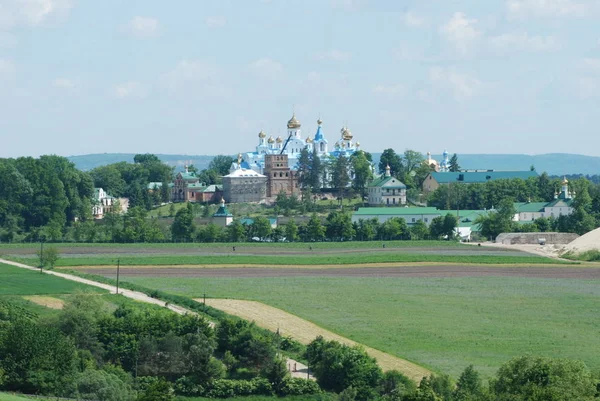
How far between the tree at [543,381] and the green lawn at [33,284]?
24.8 metres

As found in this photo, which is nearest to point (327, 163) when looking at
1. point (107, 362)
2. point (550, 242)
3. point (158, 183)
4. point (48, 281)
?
point (158, 183)

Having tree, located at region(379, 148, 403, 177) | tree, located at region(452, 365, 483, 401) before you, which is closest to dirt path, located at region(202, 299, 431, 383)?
tree, located at region(452, 365, 483, 401)

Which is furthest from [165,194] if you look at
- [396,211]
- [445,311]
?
[445,311]

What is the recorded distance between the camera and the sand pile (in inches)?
3457

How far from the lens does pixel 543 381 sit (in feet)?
115

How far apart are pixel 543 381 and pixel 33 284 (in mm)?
31841

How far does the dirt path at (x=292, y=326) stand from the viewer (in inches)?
1655

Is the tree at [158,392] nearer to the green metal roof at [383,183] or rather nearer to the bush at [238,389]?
the bush at [238,389]

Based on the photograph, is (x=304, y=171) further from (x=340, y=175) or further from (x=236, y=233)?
(x=236, y=233)

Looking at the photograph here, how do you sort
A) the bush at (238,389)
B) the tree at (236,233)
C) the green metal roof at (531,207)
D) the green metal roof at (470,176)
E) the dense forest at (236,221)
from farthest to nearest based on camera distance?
1. the green metal roof at (470,176)
2. the green metal roof at (531,207)
3. the dense forest at (236,221)
4. the tree at (236,233)
5. the bush at (238,389)

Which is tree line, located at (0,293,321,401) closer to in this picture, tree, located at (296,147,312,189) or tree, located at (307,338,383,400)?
tree, located at (307,338,383,400)

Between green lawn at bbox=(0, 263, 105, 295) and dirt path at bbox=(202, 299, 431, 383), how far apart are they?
6298 mm

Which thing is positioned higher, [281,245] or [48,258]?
[48,258]

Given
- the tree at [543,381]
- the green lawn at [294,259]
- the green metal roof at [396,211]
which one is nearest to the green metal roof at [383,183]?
the green metal roof at [396,211]
